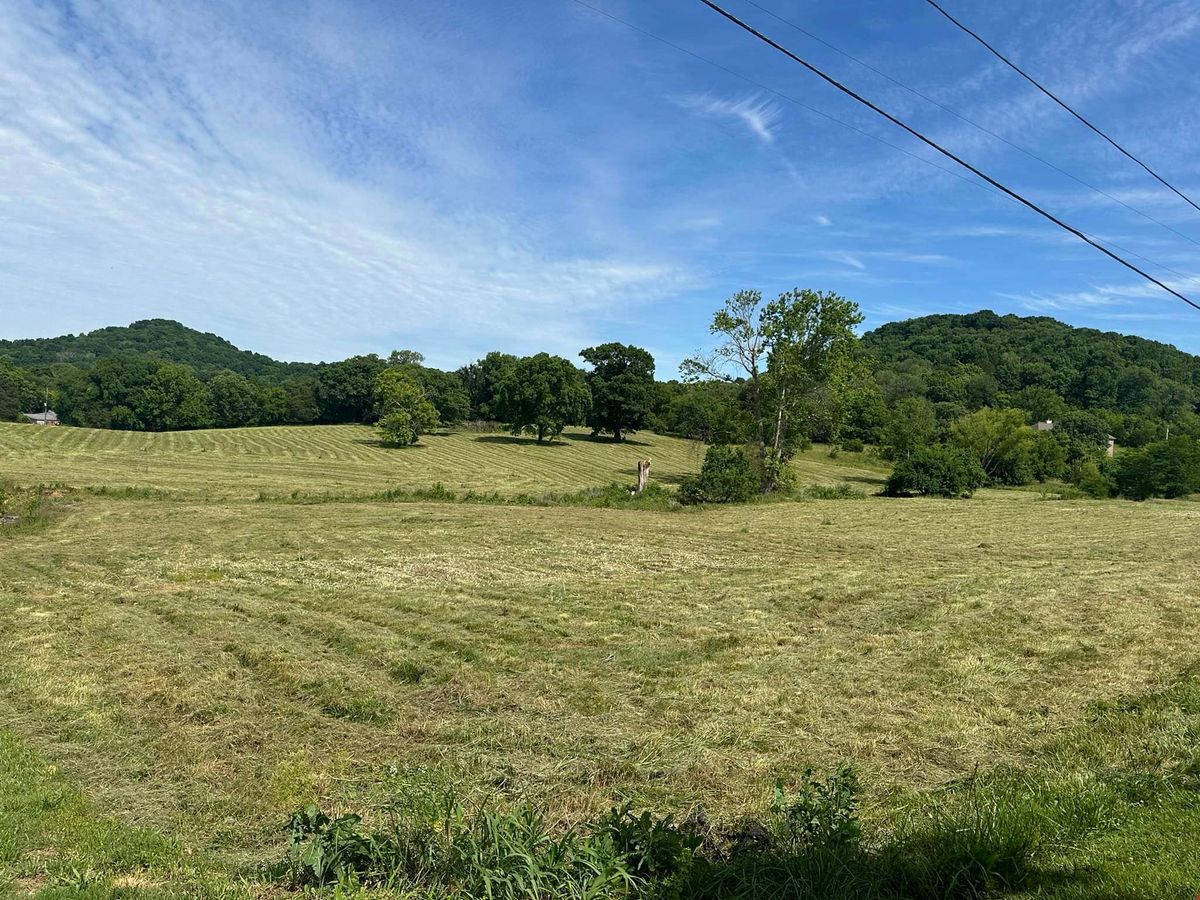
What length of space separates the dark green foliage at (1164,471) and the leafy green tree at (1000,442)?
15.2m

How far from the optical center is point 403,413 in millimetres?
67125

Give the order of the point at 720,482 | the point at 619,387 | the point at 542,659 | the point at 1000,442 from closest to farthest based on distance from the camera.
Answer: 1. the point at 542,659
2. the point at 720,482
3. the point at 1000,442
4. the point at 619,387

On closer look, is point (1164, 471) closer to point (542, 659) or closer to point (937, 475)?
point (937, 475)

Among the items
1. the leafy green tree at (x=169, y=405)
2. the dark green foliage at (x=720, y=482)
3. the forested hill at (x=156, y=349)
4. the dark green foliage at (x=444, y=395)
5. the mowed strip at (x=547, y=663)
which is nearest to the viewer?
the mowed strip at (x=547, y=663)

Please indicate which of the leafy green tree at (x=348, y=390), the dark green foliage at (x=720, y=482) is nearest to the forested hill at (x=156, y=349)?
the leafy green tree at (x=348, y=390)

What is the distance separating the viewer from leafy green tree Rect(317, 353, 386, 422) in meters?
94.1

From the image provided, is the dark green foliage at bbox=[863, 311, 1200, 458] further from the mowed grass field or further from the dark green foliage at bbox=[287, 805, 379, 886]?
the dark green foliage at bbox=[287, 805, 379, 886]

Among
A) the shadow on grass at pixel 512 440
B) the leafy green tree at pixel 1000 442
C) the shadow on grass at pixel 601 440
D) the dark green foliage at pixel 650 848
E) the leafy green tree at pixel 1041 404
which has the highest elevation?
the leafy green tree at pixel 1041 404

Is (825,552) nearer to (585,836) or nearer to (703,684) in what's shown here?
(703,684)

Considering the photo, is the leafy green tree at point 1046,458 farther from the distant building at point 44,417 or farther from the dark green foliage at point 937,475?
the distant building at point 44,417

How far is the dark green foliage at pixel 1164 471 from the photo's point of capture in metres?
43.7

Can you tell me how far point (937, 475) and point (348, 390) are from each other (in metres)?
75.6

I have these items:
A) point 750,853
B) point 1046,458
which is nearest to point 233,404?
point 1046,458

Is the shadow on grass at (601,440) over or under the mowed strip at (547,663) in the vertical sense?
over
